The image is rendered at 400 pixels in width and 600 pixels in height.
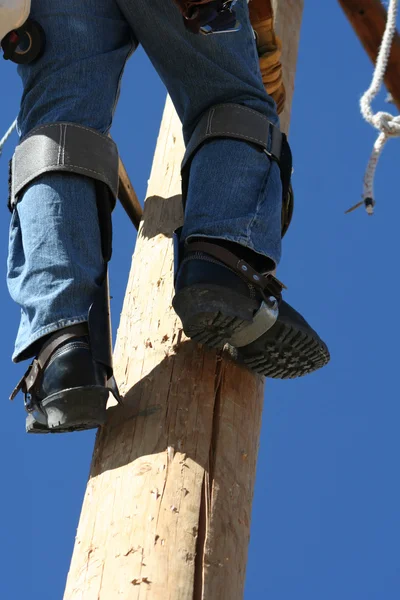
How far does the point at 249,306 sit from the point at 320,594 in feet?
34.4

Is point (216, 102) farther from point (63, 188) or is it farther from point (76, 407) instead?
point (76, 407)

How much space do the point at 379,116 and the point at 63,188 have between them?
1679mm

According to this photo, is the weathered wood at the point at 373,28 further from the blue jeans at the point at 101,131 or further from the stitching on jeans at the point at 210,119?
the stitching on jeans at the point at 210,119

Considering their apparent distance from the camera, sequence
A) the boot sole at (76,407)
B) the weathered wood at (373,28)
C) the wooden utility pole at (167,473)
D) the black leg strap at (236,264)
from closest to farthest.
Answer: the wooden utility pole at (167,473)
the boot sole at (76,407)
the black leg strap at (236,264)
the weathered wood at (373,28)

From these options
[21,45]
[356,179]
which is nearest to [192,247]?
[21,45]

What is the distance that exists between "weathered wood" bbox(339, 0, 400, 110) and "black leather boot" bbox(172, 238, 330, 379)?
1.94 m

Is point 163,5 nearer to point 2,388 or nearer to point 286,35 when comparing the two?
point 286,35

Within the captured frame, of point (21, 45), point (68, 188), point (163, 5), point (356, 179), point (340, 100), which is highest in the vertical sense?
point (340, 100)

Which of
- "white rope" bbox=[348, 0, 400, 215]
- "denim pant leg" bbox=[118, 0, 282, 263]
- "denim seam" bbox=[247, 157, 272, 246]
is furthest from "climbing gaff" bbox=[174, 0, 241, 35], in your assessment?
"white rope" bbox=[348, 0, 400, 215]

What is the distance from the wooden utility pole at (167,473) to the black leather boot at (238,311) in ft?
0.29

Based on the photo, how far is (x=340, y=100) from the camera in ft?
42.7

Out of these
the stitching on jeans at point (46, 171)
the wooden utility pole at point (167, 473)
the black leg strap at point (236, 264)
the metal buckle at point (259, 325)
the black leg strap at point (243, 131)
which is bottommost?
the wooden utility pole at point (167, 473)

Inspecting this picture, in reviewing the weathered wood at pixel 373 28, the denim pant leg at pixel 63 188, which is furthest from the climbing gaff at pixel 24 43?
the weathered wood at pixel 373 28

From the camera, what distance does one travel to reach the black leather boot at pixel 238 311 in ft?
8.23
